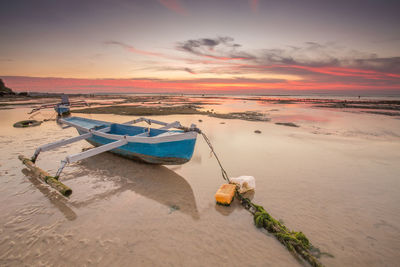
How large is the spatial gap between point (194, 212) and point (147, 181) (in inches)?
93.3

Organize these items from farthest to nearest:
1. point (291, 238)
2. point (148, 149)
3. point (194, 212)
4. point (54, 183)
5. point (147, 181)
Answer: point (148, 149), point (147, 181), point (54, 183), point (194, 212), point (291, 238)

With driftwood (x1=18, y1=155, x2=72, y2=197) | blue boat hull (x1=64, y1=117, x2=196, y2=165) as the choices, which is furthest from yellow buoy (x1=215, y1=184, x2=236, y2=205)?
driftwood (x1=18, y1=155, x2=72, y2=197)

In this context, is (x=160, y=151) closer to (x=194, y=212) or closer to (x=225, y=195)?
(x=194, y=212)

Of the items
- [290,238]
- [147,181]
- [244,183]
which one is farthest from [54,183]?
[290,238]

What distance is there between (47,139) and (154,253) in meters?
11.9

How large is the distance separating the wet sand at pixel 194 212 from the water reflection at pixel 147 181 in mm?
37

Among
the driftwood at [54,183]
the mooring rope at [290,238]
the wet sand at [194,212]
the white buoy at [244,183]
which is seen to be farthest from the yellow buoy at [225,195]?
the driftwood at [54,183]

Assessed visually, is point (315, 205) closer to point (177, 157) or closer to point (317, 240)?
point (317, 240)

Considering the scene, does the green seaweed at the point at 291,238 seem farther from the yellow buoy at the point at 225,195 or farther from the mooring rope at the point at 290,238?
the yellow buoy at the point at 225,195

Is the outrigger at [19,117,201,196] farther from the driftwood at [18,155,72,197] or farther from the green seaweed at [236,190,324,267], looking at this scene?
the green seaweed at [236,190,324,267]

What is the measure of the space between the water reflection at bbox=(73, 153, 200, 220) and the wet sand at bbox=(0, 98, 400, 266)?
0.04 metres

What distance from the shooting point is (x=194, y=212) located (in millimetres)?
4699

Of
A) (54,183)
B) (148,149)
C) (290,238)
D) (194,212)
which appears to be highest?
(148,149)

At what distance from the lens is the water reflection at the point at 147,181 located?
17.0ft
